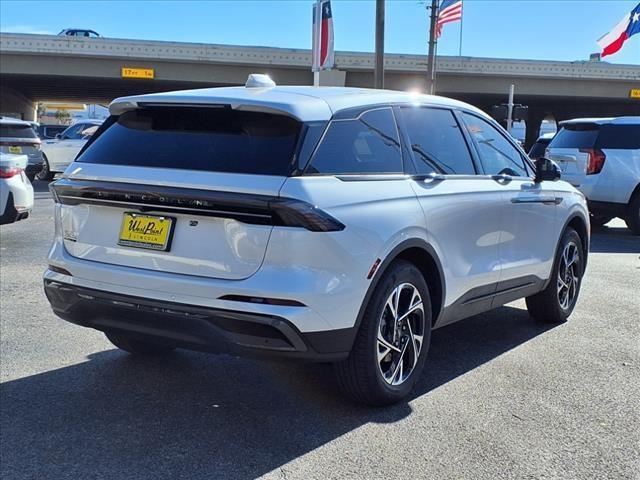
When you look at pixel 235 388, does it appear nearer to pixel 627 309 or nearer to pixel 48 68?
pixel 627 309

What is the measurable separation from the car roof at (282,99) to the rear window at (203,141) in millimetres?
47

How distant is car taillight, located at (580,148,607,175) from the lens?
12.0 metres

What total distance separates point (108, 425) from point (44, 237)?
728 centimetres

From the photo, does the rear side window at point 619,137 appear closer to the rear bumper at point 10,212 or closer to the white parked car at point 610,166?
the white parked car at point 610,166

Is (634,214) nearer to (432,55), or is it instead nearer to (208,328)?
(208,328)

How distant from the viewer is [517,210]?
5.25 metres

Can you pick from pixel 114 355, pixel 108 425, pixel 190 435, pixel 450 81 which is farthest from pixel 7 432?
pixel 450 81

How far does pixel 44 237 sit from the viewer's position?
34.1 ft

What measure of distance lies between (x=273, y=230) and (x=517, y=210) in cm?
252

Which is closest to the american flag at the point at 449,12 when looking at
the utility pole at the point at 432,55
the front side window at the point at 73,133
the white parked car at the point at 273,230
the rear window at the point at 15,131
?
the utility pole at the point at 432,55

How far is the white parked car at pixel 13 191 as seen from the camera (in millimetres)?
9008

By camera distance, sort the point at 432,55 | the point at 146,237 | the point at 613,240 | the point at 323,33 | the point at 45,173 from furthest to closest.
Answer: the point at 432,55, the point at 45,173, the point at 323,33, the point at 613,240, the point at 146,237

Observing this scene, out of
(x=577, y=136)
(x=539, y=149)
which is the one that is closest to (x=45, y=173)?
(x=539, y=149)

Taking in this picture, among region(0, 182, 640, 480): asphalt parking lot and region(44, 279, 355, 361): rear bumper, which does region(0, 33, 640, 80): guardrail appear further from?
region(44, 279, 355, 361): rear bumper
